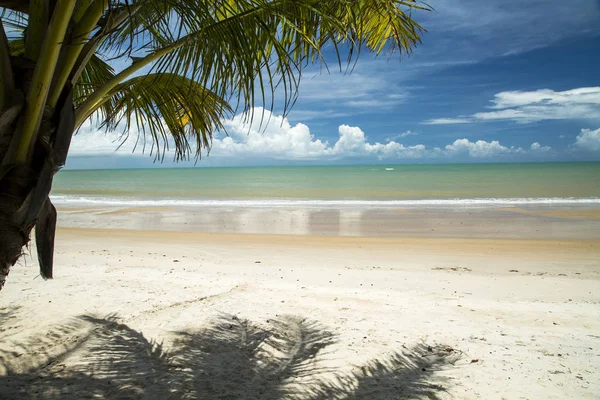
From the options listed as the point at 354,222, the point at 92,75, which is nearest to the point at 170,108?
the point at 92,75

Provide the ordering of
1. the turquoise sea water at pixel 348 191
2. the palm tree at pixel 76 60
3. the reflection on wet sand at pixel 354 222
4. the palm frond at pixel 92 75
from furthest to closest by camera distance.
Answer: the turquoise sea water at pixel 348 191 < the reflection on wet sand at pixel 354 222 < the palm frond at pixel 92 75 < the palm tree at pixel 76 60

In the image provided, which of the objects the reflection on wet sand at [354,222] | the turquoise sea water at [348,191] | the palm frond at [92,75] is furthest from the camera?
the turquoise sea water at [348,191]

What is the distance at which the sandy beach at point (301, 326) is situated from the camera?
2.95m

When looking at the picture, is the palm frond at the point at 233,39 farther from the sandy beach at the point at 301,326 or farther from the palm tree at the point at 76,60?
the sandy beach at the point at 301,326

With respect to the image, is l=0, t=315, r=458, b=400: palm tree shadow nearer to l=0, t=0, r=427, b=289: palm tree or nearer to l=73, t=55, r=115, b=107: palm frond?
l=0, t=0, r=427, b=289: palm tree

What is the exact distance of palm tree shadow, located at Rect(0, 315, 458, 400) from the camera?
2.82 metres

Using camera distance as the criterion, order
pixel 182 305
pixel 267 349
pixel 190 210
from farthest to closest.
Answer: pixel 190 210 → pixel 182 305 → pixel 267 349

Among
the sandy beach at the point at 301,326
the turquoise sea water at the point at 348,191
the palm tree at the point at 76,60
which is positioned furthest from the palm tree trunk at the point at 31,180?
the turquoise sea water at the point at 348,191

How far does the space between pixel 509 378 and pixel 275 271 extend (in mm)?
4181

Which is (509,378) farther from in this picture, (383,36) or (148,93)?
(148,93)

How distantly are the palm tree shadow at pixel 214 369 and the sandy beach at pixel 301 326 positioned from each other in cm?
1

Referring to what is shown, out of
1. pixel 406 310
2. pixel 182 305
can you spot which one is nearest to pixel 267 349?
pixel 182 305

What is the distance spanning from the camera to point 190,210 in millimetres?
18953

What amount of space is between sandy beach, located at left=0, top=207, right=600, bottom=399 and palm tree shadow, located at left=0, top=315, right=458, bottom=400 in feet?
0.05
